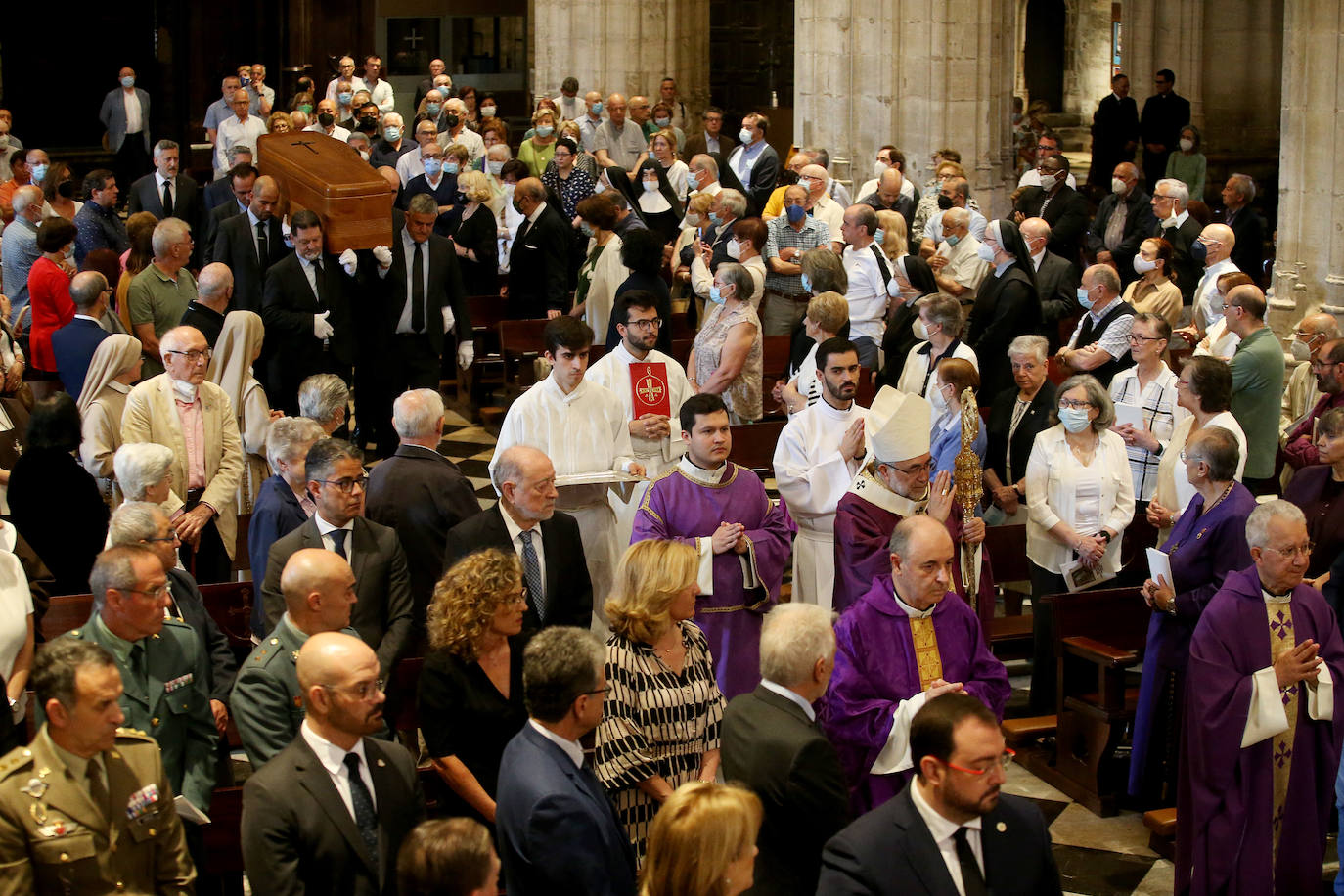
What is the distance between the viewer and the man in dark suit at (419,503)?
6.20 m

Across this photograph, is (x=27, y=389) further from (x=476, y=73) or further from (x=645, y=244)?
(x=476, y=73)

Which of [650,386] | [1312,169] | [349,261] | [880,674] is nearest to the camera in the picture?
[880,674]

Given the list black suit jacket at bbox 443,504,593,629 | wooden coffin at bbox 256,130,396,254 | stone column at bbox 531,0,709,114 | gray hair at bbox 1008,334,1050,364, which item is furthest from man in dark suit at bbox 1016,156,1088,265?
stone column at bbox 531,0,709,114

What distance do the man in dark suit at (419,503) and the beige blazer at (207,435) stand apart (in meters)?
1.08

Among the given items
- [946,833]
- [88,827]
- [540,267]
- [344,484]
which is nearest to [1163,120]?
[540,267]

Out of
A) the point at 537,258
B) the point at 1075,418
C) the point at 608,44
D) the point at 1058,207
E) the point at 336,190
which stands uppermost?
the point at 608,44

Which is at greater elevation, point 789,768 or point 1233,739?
point 789,768

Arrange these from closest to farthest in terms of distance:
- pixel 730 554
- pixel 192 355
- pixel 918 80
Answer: pixel 730 554
pixel 192 355
pixel 918 80

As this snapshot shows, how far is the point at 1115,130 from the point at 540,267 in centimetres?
851

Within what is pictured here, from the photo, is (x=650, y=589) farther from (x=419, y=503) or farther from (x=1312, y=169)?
(x=1312, y=169)

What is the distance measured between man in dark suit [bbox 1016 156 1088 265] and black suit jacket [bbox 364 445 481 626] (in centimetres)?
734

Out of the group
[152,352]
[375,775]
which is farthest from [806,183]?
[375,775]

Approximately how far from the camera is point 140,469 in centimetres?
588

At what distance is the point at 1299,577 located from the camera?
17.5ft
